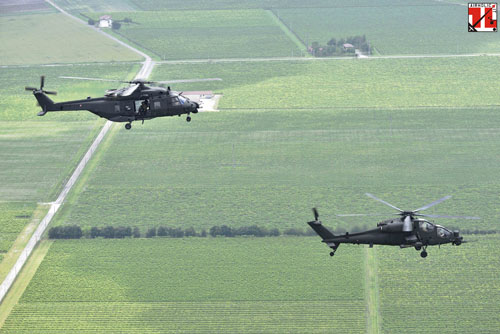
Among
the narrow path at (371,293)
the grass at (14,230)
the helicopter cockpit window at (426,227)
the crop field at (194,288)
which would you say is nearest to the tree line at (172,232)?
the crop field at (194,288)

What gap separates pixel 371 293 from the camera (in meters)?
164

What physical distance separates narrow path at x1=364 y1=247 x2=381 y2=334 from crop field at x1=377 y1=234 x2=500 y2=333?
0.99 metres

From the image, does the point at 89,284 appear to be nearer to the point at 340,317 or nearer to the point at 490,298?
the point at 340,317

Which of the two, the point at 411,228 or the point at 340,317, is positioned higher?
the point at 411,228

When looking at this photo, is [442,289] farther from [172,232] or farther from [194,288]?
[172,232]

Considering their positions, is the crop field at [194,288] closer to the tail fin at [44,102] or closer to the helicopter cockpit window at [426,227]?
the tail fin at [44,102]

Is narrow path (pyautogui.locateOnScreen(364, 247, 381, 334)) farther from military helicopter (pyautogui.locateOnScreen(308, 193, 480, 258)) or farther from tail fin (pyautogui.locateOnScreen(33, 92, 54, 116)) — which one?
tail fin (pyautogui.locateOnScreen(33, 92, 54, 116))

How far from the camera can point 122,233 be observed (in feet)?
608

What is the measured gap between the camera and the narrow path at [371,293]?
514 feet

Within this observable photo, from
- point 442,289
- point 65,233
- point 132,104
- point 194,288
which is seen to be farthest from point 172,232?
point 132,104

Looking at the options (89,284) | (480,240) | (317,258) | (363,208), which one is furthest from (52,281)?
(480,240)

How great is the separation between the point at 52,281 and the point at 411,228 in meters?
79.2

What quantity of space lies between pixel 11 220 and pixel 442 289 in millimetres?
83112

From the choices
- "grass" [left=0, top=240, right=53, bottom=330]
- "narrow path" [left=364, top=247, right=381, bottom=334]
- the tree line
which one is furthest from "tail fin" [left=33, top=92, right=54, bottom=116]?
"narrow path" [left=364, top=247, right=381, bottom=334]
